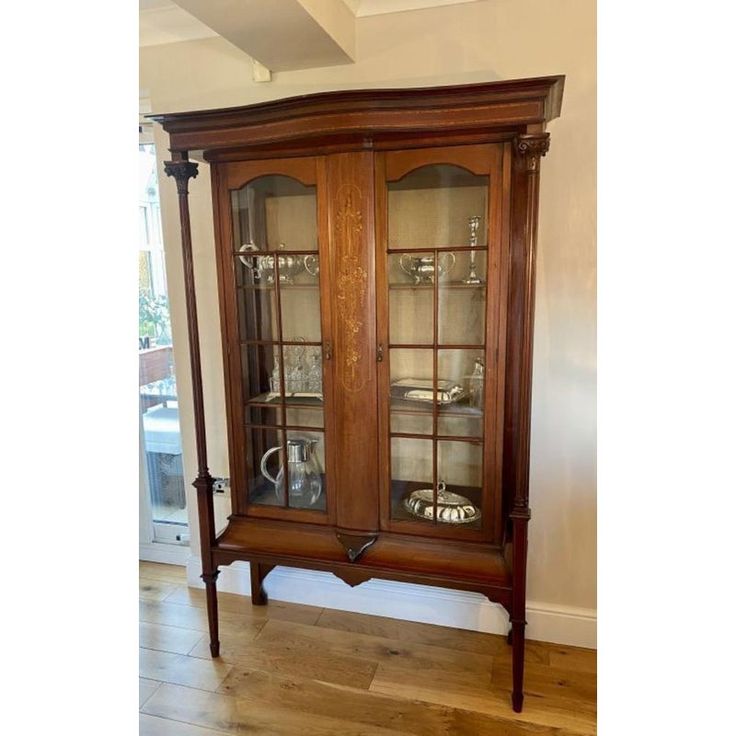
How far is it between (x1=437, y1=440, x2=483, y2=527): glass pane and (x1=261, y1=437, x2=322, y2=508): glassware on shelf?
1.48 feet

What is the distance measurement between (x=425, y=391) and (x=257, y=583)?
1265 millimetres

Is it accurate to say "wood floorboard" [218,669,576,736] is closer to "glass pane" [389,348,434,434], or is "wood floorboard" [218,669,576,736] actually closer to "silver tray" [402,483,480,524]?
"silver tray" [402,483,480,524]

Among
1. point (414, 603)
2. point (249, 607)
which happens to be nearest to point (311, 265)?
point (414, 603)

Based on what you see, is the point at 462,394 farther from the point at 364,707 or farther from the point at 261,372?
the point at 364,707

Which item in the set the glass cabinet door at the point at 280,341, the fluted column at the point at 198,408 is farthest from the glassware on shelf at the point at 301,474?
the fluted column at the point at 198,408

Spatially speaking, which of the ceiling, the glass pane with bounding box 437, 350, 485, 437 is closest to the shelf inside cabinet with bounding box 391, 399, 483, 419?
the glass pane with bounding box 437, 350, 485, 437

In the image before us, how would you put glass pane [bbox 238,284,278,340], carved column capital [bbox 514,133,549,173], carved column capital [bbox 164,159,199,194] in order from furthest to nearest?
1. glass pane [bbox 238,284,278,340]
2. carved column capital [bbox 164,159,199,194]
3. carved column capital [bbox 514,133,549,173]

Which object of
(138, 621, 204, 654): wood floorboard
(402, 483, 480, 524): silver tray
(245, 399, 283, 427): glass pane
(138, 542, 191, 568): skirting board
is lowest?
(138, 621, 204, 654): wood floorboard

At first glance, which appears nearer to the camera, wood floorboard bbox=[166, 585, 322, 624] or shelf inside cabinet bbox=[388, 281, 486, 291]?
shelf inside cabinet bbox=[388, 281, 486, 291]

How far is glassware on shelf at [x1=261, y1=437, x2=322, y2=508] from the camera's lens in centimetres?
199

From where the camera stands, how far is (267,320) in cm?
197

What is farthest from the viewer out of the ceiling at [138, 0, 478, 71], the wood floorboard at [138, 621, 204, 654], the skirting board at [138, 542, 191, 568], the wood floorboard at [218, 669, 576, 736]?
the skirting board at [138, 542, 191, 568]
